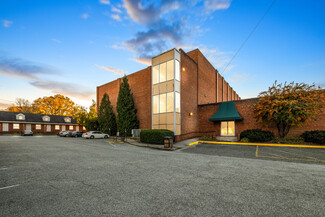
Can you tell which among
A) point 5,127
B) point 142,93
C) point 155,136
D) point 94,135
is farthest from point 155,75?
point 5,127

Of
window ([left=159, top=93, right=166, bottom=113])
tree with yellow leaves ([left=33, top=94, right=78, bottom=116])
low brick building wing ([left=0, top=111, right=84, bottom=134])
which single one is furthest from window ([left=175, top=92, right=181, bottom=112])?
tree with yellow leaves ([left=33, top=94, right=78, bottom=116])

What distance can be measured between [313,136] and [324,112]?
3011 mm

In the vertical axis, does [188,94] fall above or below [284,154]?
above

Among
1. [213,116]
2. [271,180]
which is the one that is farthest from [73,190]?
[213,116]

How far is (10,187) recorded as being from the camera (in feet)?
15.1

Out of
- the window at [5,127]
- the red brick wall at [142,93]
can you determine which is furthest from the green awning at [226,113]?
the window at [5,127]

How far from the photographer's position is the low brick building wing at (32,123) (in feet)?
132

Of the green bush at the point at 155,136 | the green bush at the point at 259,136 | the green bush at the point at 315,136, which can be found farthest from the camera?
the green bush at the point at 155,136

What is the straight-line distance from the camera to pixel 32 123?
44.3m

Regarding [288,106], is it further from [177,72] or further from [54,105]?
[54,105]

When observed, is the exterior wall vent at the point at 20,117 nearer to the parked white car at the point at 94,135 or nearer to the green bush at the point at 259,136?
the parked white car at the point at 94,135

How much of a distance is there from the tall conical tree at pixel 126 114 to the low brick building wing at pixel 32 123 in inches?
1456

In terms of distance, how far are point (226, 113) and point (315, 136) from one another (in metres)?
8.05

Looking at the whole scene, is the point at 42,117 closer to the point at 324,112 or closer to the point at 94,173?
the point at 94,173
